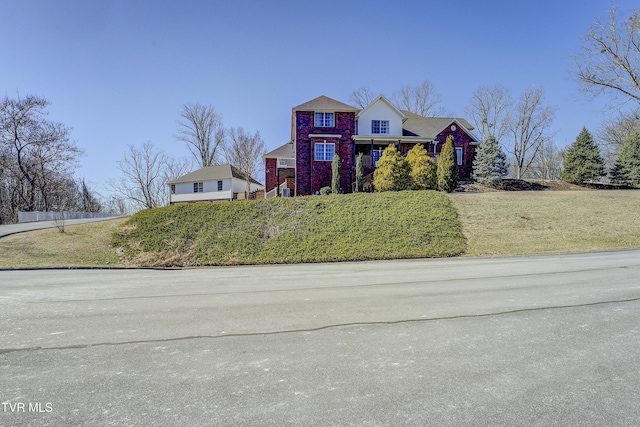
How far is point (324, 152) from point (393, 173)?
21.3 ft

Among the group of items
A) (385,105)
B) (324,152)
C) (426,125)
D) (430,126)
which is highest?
(385,105)

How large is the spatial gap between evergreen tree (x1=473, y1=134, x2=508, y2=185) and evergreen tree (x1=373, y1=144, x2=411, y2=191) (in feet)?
25.8

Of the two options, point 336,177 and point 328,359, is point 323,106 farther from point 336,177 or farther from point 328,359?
point 328,359

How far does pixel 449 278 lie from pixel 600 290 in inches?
118

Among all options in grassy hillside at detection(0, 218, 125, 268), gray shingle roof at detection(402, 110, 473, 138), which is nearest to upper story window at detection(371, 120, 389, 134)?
gray shingle roof at detection(402, 110, 473, 138)

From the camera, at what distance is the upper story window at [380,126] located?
29875 mm

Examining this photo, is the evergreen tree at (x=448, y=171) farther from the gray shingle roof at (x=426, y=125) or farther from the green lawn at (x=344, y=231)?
the gray shingle roof at (x=426, y=125)

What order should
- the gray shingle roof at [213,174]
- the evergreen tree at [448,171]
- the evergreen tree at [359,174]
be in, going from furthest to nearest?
the gray shingle roof at [213,174] < the evergreen tree at [359,174] < the evergreen tree at [448,171]

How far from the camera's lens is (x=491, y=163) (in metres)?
28.1

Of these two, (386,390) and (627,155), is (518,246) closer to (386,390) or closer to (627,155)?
(386,390)

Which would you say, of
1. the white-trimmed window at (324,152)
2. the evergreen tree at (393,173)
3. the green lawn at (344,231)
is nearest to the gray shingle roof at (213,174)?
the white-trimmed window at (324,152)

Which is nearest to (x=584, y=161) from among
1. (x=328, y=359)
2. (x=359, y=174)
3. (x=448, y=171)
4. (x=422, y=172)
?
(x=448, y=171)

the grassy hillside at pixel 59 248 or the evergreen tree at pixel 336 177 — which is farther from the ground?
the evergreen tree at pixel 336 177

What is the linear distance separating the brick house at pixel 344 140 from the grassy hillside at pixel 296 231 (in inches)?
228
